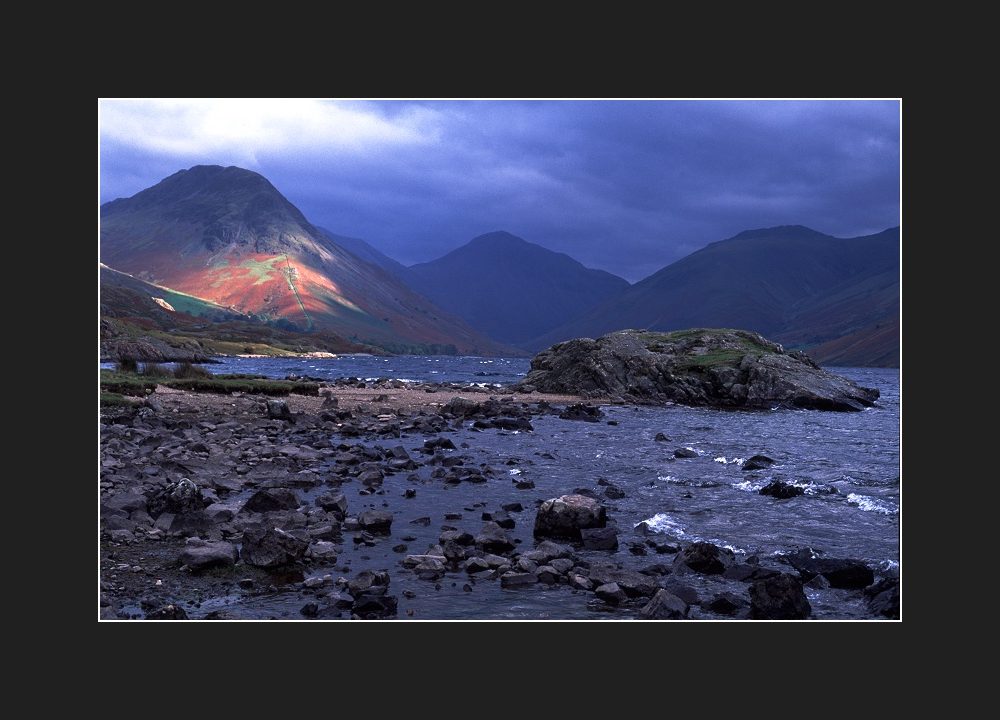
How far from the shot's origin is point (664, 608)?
12711 mm

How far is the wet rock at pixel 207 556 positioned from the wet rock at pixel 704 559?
1011 cm

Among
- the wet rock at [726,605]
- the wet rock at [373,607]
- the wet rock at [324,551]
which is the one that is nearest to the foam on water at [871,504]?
the wet rock at [726,605]

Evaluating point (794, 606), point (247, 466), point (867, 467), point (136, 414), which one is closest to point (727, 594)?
point (794, 606)

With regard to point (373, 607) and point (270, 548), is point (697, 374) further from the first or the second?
point (373, 607)

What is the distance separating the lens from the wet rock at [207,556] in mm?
13672

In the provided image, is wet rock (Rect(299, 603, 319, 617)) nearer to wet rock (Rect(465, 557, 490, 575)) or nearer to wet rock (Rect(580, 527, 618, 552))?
wet rock (Rect(465, 557, 490, 575))

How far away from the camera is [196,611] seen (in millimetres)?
11734

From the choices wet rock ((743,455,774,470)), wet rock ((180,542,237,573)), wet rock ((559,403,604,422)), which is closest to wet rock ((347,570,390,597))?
wet rock ((180,542,237,573))

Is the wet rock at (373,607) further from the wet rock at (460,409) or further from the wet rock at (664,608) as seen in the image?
the wet rock at (460,409)

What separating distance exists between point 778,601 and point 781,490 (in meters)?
12.9

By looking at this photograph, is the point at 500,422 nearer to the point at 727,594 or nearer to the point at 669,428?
the point at 669,428

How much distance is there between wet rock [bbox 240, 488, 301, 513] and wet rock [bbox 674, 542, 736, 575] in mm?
10784
